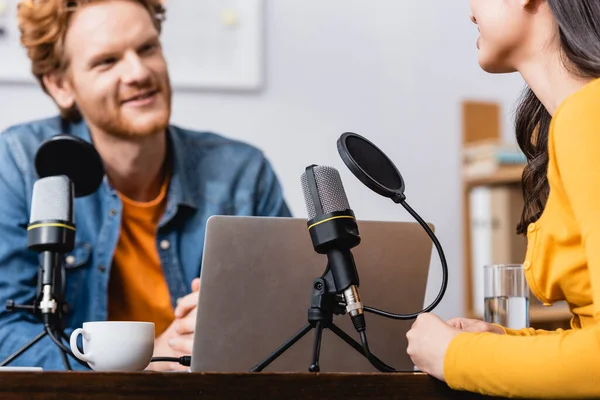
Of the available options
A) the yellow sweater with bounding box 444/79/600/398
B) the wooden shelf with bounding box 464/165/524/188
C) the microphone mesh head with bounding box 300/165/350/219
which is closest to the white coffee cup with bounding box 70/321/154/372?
the microphone mesh head with bounding box 300/165/350/219

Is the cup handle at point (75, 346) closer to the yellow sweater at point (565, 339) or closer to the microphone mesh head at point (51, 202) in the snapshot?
the microphone mesh head at point (51, 202)

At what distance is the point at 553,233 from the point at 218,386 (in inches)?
17.0

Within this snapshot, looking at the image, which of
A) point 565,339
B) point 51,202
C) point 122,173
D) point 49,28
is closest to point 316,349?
point 565,339

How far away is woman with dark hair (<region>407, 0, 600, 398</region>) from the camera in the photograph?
32.5 inches

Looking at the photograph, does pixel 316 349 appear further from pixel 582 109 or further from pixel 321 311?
pixel 582 109

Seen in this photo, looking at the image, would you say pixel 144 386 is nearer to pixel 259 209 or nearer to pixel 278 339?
pixel 278 339

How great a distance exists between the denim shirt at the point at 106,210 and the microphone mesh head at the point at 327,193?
3.07 ft

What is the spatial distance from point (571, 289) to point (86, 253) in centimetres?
129

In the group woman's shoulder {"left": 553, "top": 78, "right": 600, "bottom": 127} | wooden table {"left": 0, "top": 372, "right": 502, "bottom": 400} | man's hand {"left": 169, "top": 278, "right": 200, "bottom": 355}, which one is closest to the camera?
wooden table {"left": 0, "top": 372, "right": 502, "bottom": 400}

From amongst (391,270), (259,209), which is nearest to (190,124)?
(259,209)

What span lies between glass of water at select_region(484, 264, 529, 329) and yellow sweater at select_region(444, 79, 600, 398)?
0.34 m

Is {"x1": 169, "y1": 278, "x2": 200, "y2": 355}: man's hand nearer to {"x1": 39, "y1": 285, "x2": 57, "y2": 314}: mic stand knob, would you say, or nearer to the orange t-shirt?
{"x1": 39, "y1": 285, "x2": 57, "y2": 314}: mic stand knob

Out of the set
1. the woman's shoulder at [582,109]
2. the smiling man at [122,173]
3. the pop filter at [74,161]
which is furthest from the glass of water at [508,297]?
the smiling man at [122,173]

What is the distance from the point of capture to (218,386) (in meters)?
0.81
